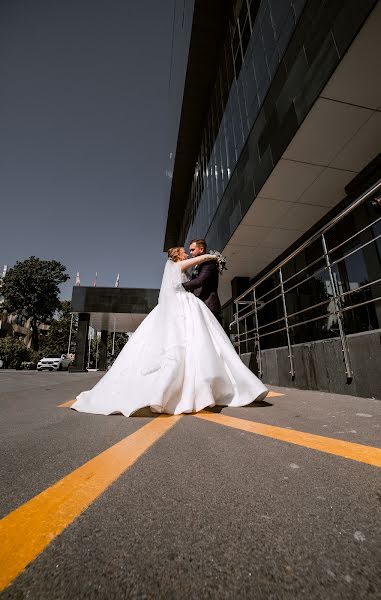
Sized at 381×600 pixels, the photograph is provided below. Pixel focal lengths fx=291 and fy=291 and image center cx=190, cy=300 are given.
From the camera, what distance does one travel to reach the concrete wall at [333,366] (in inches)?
115

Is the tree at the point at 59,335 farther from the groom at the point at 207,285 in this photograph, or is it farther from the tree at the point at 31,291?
the groom at the point at 207,285

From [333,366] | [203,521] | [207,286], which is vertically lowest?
[203,521]

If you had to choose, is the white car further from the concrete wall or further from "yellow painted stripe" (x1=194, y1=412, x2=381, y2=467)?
"yellow painted stripe" (x1=194, y1=412, x2=381, y2=467)

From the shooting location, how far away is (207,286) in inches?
159

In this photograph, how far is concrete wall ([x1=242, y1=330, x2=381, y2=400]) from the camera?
2.91 meters

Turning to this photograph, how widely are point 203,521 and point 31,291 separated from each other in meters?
44.2

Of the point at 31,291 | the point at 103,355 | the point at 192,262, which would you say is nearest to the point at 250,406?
the point at 192,262

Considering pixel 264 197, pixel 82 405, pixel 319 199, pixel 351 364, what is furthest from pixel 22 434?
pixel 319 199

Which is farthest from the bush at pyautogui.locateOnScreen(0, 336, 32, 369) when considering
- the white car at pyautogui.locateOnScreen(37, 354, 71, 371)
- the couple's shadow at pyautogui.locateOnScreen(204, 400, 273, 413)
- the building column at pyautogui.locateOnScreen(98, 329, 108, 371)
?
the couple's shadow at pyautogui.locateOnScreen(204, 400, 273, 413)

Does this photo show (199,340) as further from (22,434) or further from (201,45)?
(201,45)

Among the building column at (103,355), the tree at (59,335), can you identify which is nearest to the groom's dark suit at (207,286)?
the building column at (103,355)

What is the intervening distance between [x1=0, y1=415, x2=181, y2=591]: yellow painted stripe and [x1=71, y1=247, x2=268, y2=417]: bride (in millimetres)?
1075

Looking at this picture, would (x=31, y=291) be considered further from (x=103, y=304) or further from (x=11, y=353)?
(x=103, y=304)

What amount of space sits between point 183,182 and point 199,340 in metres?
17.4
